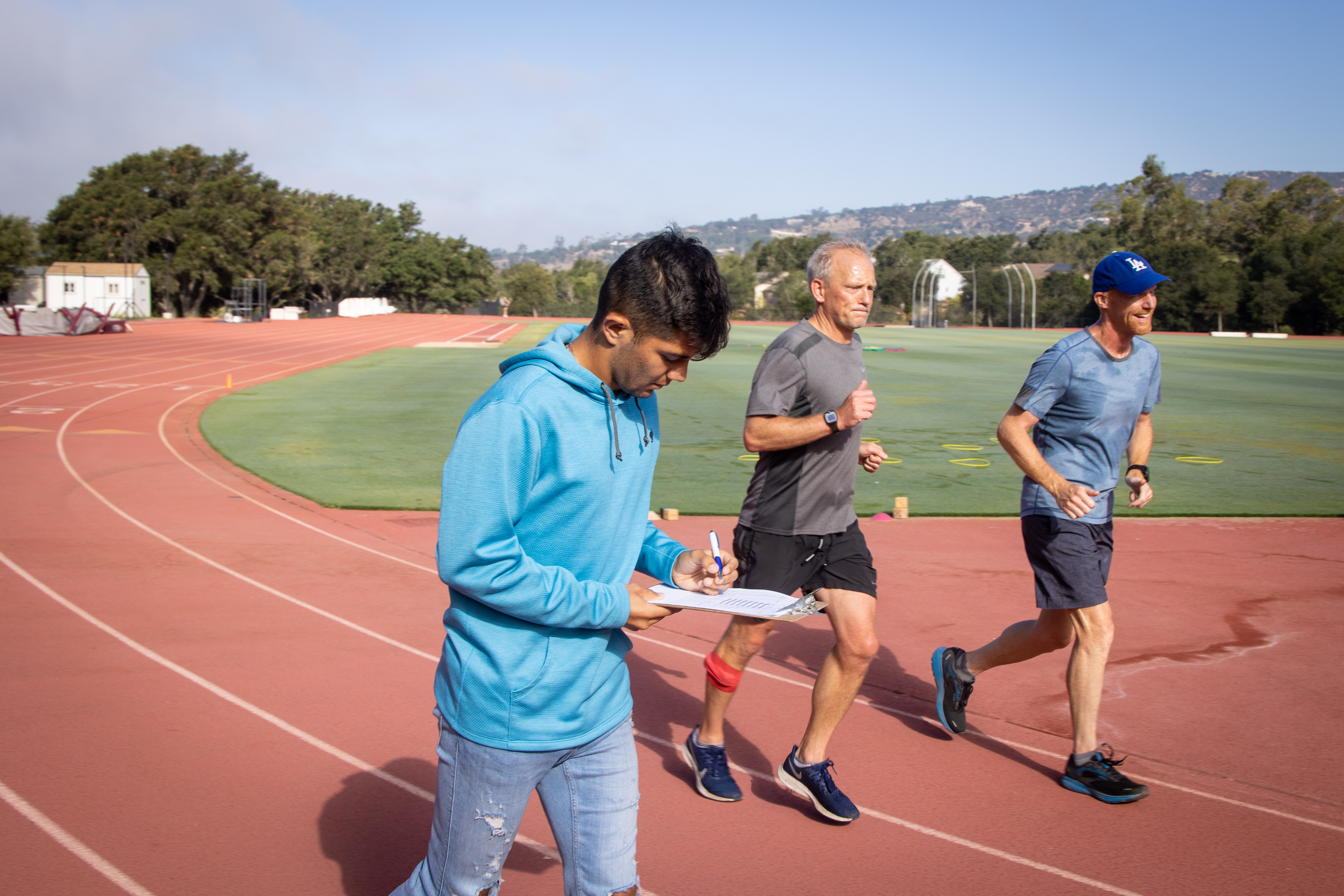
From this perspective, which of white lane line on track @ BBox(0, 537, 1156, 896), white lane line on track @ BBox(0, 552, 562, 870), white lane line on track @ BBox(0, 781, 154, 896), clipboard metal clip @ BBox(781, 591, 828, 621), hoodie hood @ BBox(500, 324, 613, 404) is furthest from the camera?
white lane line on track @ BBox(0, 552, 562, 870)

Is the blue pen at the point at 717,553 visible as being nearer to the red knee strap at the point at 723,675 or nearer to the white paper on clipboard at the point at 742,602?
the white paper on clipboard at the point at 742,602

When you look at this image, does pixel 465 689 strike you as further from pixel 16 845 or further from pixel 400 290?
pixel 400 290

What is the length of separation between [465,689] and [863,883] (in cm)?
193

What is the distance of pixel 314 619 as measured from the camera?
619 centimetres

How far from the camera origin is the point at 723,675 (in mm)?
3902

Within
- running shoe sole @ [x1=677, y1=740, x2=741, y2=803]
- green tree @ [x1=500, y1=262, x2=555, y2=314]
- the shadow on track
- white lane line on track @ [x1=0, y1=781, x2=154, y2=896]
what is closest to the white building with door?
green tree @ [x1=500, y1=262, x2=555, y2=314]

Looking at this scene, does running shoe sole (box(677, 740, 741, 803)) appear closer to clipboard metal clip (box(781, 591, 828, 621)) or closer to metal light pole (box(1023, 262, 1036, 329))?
clipboard metal clip (box(781, 591, 828, 621))

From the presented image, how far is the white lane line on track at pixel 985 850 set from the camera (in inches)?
131

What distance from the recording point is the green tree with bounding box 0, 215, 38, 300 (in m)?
56.5

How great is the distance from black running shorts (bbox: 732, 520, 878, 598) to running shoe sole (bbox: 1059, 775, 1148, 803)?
119 cm

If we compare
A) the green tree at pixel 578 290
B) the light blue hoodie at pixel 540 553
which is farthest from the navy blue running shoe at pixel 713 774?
the green tree at pixel 578 290

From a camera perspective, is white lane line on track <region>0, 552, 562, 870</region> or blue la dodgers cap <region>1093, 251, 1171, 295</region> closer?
white lane line on track <region>0, 552, 562, 870</region>

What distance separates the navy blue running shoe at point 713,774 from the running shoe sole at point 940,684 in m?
1.14

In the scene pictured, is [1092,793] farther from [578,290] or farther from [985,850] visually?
[578,290]
